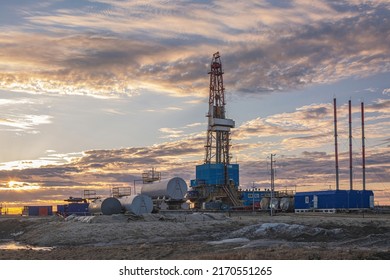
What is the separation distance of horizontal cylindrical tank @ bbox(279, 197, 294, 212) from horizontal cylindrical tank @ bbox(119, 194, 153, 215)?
30903 millimetres

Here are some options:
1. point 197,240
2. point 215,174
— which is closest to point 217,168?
point 215,174

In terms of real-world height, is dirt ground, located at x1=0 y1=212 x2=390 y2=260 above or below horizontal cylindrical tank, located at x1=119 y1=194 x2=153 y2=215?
below

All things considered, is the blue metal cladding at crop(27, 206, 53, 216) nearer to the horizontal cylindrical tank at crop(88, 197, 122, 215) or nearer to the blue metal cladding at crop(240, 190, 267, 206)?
the blue metal cladding at crop(240, 190, 267, 206)

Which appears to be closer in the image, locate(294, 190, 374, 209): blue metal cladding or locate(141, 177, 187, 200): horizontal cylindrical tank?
locate(141, 177, 187, 200): horizontal cylindrical tank

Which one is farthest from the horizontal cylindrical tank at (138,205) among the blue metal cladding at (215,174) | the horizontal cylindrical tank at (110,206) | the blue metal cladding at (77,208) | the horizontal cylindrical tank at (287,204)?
the blue metal cladding at (215,174)

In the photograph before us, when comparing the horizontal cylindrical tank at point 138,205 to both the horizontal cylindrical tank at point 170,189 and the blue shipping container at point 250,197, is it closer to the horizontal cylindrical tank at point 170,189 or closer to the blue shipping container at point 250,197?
the horizontal cylindrical tank at point 170,189

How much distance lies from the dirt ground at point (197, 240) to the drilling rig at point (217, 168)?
1387 inches

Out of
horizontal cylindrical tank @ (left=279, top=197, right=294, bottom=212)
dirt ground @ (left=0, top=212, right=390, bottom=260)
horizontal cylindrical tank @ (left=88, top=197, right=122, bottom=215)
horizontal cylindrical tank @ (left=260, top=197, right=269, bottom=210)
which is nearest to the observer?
dirt ground @ (left=0, top=212, right=390, bottom=260)

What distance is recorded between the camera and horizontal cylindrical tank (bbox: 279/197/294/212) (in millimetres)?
81375

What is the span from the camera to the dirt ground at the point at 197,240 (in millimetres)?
26584

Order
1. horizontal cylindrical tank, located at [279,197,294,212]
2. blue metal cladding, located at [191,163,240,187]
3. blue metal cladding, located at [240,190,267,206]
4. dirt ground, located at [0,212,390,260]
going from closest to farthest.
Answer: dirt ground, located at [0,212,390,260]
horizontal cylindrical tank, located at [279,197,294,212]
blue metal cladding, located at [191,163,240,187]
blue metal cladding, located at [240,190,267,206]

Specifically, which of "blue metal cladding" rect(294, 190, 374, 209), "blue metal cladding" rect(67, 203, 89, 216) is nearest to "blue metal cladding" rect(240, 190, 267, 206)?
"blue metal cladding" rect(294, 190, 374, 209)

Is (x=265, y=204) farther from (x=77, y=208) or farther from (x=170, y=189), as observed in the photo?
(x=77, y=208)
